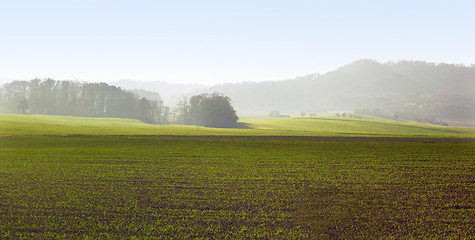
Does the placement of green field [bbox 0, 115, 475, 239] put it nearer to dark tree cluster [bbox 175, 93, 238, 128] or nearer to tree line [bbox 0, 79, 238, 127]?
dark tree cluster [bbox 175, 93, 238, 128]

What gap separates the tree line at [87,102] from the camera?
430 feet

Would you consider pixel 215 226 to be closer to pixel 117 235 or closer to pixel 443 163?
pixel 117 235

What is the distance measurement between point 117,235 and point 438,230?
1164 cm

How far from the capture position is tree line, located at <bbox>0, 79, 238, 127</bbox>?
13112 centimetres

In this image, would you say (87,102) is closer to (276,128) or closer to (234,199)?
(276,128)

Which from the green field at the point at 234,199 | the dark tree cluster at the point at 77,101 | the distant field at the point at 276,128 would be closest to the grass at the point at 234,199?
the green field at the point at 234,199

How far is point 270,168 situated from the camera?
83.4 ft

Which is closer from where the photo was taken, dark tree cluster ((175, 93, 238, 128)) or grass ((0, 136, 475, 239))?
grass ((0, 136, 475, 239))

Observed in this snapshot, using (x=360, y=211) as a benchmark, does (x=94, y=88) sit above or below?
above

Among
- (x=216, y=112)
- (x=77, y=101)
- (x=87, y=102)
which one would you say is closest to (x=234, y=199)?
(x=216, y=112)

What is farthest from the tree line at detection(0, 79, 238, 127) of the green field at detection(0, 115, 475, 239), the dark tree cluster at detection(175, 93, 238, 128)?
the green field at detection(0, 115, 475, 239)

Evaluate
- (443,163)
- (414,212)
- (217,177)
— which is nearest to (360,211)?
(414,212)

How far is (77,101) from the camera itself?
138 m

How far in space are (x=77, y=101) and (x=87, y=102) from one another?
4088 millimetres
